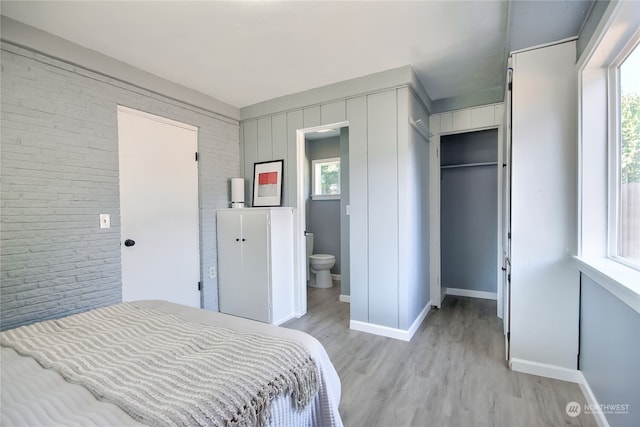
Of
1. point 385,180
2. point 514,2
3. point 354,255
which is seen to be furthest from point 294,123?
point 514,2

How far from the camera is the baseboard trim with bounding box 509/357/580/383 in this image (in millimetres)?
1951

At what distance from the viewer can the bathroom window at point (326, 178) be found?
495cm

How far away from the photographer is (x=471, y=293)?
13.0 ft

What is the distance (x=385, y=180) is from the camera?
275 centimetres

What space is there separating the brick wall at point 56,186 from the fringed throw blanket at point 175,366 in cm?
92

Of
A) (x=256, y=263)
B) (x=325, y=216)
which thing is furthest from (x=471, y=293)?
(x=256, y=263)

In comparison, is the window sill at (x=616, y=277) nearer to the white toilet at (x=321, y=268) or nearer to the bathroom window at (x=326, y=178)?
Result: the white toilet at (x=321, y=268)

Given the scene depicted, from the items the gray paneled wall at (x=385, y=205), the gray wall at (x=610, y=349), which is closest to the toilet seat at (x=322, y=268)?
the gray paneled wall at (x=385, y=205)

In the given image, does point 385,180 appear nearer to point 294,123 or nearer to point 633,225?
point 294,123

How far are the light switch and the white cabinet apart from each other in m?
1.10

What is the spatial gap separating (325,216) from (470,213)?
2209mm

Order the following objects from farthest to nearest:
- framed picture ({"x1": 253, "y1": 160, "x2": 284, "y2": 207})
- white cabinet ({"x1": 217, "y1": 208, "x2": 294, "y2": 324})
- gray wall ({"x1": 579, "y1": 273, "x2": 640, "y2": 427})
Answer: framed picture ({"x1": 253, "y1": 160, "x2": 284, "y2": 207}) < white cabinet ({"x1": 217, "y1": 208, "x2": 294, "y2": 324}) < gray wall ({"x1": 579, "y1": 273, "x2": 640, "y2": 427})

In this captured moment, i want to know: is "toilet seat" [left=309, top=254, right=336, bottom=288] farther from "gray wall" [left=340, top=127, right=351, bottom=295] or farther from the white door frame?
the white door frame

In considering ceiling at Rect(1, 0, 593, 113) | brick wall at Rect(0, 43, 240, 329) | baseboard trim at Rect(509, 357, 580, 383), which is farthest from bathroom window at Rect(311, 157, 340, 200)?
baseboard trim at Rect(509, 357, 580, 383)
